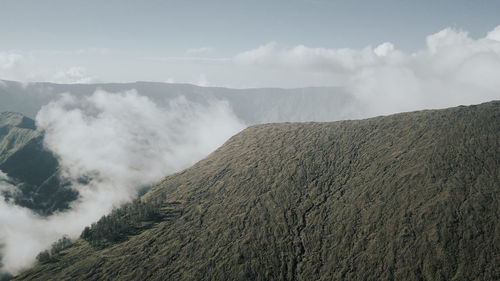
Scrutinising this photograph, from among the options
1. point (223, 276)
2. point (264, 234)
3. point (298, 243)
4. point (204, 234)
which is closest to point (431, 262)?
point (298, 243)

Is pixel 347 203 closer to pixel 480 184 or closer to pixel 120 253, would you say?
pixel 480 184

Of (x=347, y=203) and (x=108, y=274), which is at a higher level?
(x=347, y=203)

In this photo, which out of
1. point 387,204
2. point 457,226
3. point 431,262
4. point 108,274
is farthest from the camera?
point 387,204

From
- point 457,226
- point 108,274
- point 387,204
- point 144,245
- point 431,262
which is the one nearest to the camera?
point 431,262

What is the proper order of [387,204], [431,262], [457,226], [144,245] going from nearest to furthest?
[431,262], [457,226], [387,204], [144,245]

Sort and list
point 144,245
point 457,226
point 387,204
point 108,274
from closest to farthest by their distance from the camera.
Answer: point 457,226, point 108,274, point 387,204, point 144,245

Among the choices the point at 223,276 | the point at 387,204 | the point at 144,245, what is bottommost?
the point at 223,276

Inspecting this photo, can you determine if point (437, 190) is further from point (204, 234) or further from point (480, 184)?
point (204, 234)

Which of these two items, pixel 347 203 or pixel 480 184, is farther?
pixel 347 203

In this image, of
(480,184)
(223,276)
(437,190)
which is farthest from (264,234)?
(480,184)
